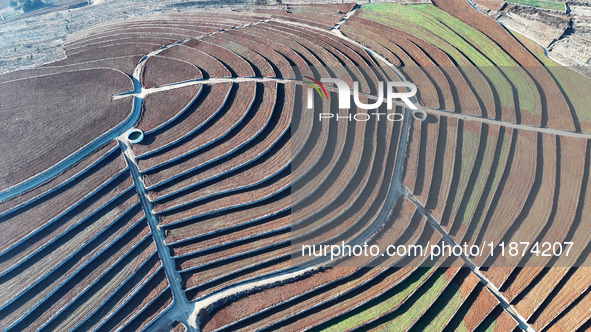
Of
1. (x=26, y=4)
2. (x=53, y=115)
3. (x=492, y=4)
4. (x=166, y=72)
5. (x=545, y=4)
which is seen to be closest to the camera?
(x=53, y=115)

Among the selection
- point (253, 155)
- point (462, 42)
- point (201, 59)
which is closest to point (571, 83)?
point (462, 42)

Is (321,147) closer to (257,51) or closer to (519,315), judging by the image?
(257,51)

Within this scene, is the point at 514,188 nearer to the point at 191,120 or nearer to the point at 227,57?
the point at 191,120

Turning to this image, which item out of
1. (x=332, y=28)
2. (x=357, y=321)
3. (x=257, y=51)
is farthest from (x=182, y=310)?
(x=332, y=28)

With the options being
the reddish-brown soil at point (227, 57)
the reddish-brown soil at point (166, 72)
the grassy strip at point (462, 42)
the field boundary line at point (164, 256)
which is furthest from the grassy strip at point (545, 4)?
the field boundary line at point (164, 256)

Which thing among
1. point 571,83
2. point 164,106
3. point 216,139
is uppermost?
point 164,106

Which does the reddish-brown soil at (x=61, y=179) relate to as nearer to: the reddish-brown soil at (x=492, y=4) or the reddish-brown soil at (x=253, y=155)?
the reddish-brown soil at (x=253, y=155)

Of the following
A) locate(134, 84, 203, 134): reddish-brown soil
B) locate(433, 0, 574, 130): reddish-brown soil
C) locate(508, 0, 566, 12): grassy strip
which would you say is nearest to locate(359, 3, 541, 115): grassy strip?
locate(433, 0, 574, 130): reddish-brown soil
